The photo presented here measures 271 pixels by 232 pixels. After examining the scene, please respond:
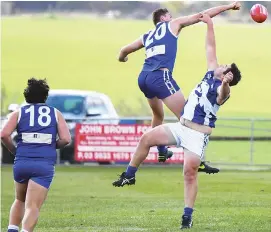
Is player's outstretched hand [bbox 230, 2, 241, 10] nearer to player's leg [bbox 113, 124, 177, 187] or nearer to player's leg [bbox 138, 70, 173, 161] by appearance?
player's leg [bbox 138, 70, 173, 161]

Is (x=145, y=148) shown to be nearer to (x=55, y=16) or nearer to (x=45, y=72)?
(x=45, y=72)

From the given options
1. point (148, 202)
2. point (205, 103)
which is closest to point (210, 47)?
point (205, 103)

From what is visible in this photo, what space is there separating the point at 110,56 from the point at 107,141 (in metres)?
41.4

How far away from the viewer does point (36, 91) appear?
40.4 feet

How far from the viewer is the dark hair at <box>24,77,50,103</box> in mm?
12320

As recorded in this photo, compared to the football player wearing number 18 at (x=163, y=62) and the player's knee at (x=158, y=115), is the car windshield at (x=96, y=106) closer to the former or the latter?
the player's knee at (x=158, y=115)

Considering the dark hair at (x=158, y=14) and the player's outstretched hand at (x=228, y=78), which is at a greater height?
the dark hair at (x=158, y=14)

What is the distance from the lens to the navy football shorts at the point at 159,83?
564 inches

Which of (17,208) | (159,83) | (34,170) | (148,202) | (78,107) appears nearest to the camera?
(34,170)

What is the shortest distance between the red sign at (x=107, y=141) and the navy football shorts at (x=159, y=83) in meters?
13.0

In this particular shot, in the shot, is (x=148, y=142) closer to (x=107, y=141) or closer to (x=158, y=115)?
(x=158, y=115)

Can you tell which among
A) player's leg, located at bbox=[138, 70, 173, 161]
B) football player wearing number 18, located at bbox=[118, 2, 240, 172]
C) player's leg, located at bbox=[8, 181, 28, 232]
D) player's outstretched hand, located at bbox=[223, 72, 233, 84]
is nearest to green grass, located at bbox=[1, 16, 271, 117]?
player's leg, located at bbox=[138, 70, 173, 161]

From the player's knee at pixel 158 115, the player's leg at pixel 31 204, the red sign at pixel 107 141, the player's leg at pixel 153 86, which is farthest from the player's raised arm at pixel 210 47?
the red sign at pixel 107 141

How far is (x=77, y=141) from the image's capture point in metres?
27.8
